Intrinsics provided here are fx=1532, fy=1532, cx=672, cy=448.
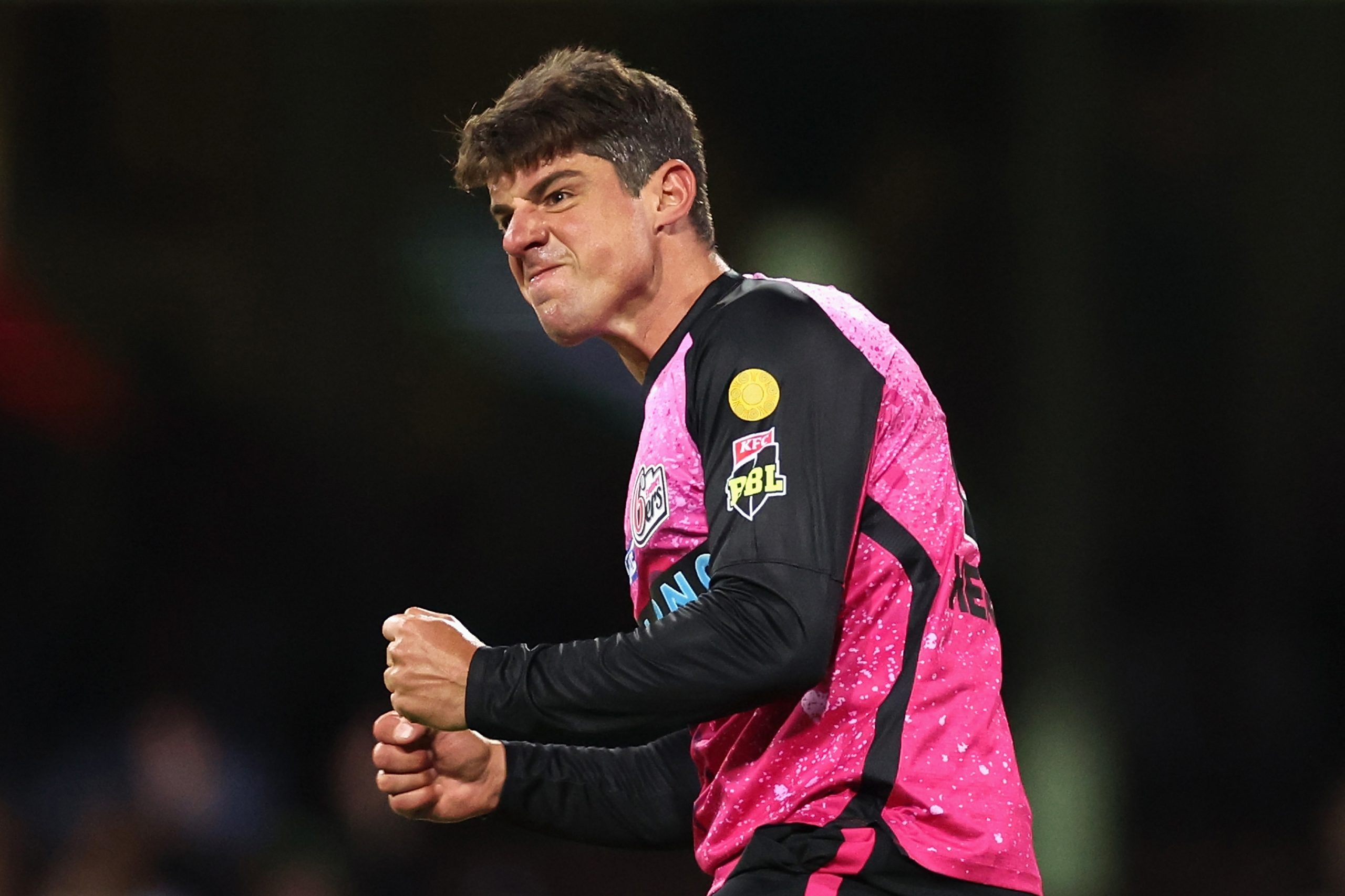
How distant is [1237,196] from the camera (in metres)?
7.64

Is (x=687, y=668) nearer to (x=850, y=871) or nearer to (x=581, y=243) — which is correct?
(x=850, y=871)

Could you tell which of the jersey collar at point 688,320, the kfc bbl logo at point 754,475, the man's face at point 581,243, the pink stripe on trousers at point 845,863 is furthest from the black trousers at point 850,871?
the man's face at point 581,243

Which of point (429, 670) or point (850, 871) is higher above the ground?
point (429, 670)

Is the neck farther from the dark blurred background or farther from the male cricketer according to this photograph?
the dark blurred background

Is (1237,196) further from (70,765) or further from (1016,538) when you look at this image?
(70,765)

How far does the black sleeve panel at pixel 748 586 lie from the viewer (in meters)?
2.20

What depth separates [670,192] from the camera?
2.75m

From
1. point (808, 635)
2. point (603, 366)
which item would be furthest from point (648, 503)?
point (603, 366)

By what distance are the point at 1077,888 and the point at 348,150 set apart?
5.05 m

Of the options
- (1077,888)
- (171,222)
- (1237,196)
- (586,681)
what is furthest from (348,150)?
(586,681)

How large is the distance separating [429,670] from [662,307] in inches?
30.6

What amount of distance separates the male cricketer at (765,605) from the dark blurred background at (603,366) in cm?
473

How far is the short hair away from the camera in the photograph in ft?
8.87

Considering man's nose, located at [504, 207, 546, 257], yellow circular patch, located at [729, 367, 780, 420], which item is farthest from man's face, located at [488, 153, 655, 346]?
yellow circular patch, located at [729, 367, 780, 420]
